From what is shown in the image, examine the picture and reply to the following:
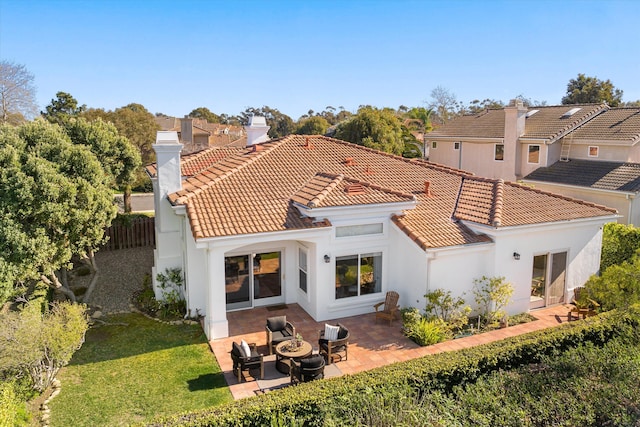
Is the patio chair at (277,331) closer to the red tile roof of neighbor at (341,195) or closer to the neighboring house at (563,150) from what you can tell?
the red tile roof of neighbor at (341,195)

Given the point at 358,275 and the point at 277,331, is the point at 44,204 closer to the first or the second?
the point at 277,331

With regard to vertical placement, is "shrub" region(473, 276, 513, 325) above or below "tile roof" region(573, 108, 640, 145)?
below

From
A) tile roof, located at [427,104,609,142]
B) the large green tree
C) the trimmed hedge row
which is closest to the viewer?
the trimmed hedge row

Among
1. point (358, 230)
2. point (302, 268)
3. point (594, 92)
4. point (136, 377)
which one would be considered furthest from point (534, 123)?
point (594, 92)

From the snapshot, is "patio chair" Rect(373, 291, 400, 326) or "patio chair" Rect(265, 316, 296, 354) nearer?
"patio chair" Rect(265, 316, 296, 354)

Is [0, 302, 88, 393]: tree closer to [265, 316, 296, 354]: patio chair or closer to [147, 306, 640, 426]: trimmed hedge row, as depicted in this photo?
[147, 306, 640, 426]: trimmed hedge row

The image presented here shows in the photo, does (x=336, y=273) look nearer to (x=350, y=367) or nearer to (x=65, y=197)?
(x=350, y=367)

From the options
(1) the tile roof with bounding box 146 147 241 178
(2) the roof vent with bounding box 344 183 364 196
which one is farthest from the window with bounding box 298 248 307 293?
(1) the tile roof with bounding box 146 147 241 178
